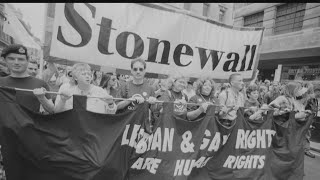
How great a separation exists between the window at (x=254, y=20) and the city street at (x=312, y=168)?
1608cm

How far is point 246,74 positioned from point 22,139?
4.37 metres

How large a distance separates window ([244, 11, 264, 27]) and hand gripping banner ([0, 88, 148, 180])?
2000 centimetres

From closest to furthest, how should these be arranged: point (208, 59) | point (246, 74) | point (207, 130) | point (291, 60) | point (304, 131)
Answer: point (207, 130) → point (304, 131) → point (208, 59) → point (246, 74) → point (291, 60)

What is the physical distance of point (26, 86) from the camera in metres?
2.83

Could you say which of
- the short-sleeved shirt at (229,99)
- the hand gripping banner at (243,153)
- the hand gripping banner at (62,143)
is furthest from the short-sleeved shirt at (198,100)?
the hand gripping banner at (62,143)

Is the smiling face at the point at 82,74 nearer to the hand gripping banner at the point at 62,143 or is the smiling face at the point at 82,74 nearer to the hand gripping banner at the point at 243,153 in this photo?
the hand gripping banner at the point at 62,143

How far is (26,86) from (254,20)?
69.2ft

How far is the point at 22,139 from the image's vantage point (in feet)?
8.35

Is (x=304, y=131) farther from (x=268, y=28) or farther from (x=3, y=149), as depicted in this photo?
(x=268, y=28)

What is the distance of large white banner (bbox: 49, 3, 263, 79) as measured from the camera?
3.54 metres

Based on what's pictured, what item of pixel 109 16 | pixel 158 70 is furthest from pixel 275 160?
pixel 109 16

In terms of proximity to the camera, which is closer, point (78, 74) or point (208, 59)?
point (78, 74)

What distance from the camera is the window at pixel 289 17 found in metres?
16.4

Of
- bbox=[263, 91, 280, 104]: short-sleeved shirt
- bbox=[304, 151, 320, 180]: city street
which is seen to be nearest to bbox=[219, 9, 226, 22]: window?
bbox=[263, 91, 280, 104]: short-sleeved shirt
